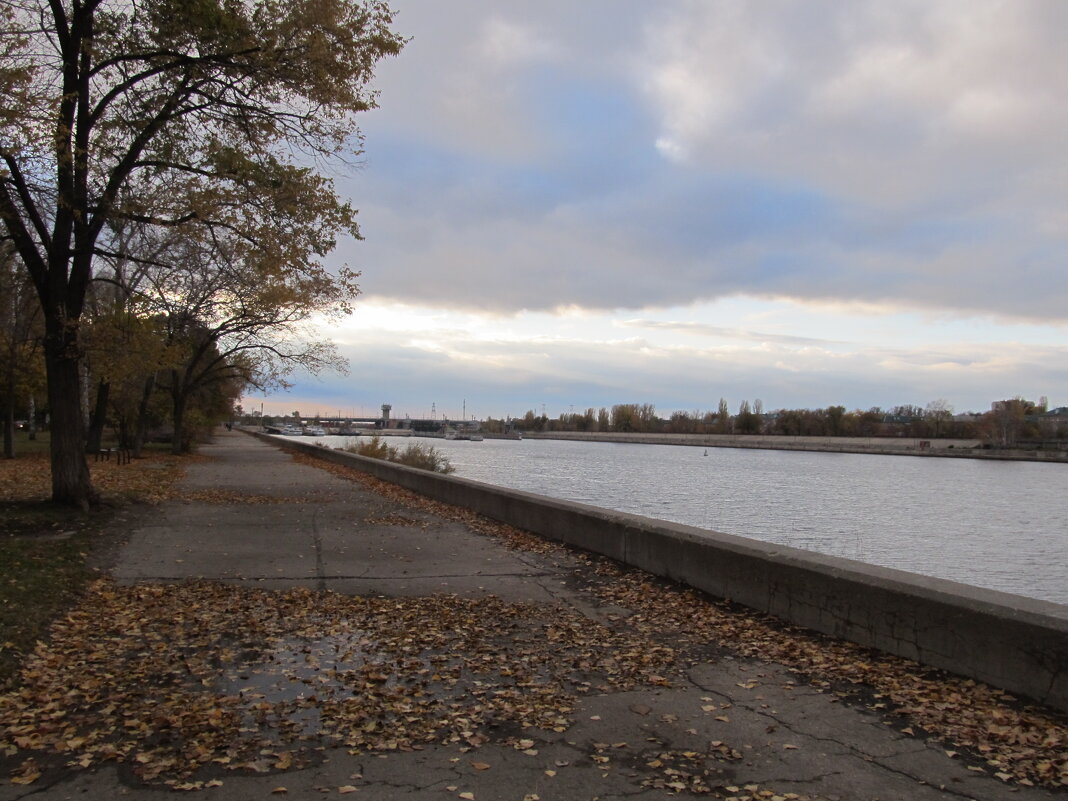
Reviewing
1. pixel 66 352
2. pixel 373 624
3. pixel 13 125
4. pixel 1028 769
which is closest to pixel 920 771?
pixel 1028 769

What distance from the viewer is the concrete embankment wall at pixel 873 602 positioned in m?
5.11

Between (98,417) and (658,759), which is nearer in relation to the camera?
(658,759)

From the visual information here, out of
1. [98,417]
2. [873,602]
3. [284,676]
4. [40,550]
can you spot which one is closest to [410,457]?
[98,417]

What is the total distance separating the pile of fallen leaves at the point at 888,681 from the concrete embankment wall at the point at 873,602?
0.13 meters

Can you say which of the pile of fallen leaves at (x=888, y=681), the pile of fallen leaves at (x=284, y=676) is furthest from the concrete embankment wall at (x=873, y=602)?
the pile of fallen leaves at (x=284, y=676)

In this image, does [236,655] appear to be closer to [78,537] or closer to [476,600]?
[476,600]

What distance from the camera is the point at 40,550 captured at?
9.68m

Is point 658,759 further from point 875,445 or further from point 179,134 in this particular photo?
point 875,445

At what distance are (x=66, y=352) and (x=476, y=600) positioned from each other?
851cm

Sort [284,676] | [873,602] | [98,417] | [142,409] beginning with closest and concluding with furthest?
[284,676], [873,602], [98,417], [142,409]

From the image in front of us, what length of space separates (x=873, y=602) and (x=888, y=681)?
0.88m

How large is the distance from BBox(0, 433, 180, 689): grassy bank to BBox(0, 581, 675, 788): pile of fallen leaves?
0.64 ft

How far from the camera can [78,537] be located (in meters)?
11.0

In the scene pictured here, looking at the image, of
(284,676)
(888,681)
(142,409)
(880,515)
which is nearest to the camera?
(888,681)
